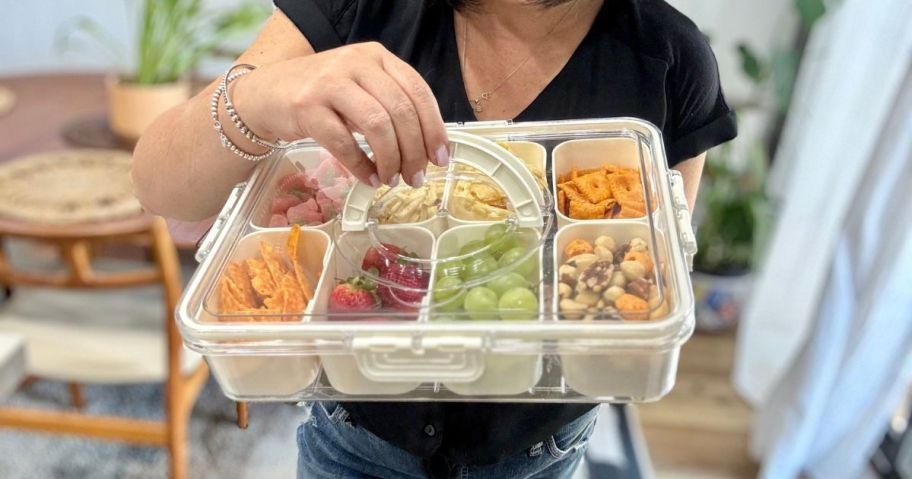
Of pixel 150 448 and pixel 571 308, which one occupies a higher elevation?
pixel 571 308

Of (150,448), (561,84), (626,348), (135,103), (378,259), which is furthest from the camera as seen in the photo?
(150,448)

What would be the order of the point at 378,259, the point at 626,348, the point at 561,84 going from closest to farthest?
the point at 626,348
the point at 378,259
the point at 561,84

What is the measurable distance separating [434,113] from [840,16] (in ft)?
4.73

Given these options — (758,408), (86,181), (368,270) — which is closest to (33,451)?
(86,181)

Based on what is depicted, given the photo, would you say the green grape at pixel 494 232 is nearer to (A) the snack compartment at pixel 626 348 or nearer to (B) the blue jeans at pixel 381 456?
(A) the snack compartment at pixel 626 348

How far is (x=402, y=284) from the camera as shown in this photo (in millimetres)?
575

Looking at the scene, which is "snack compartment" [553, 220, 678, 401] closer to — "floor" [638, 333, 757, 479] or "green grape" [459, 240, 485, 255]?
"green grape" [459, 240, 485, 255]

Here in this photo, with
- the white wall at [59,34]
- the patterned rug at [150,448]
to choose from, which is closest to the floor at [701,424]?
the patterned rug at [150,448]

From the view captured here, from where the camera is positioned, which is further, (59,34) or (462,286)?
(59,34)

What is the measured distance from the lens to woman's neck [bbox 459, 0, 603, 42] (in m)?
0.77

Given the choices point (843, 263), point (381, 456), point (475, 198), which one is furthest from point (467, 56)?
point (843, 263)

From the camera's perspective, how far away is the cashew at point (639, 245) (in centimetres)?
57

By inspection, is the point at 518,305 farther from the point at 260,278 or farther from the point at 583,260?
the point at 260,278

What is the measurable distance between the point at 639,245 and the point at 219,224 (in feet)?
1.10
